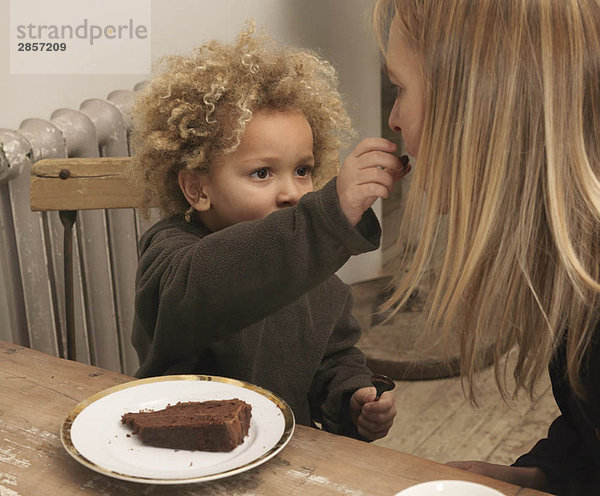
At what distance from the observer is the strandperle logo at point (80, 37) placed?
1.73m

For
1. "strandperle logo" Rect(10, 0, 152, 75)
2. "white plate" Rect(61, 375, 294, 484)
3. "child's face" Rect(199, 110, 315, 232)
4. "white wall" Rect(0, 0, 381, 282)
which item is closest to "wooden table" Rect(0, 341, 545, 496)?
"white plate" Rect(61, 375, 294, 484)

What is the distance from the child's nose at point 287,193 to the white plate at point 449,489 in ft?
2.12

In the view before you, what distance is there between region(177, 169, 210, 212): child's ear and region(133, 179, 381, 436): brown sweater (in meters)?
0.04

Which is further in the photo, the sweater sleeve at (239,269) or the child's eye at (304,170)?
the child's eye at (304,170)

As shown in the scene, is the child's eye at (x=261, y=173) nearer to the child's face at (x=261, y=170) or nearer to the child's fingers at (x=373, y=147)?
the child's face at (x=261, y=170)

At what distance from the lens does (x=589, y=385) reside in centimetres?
88

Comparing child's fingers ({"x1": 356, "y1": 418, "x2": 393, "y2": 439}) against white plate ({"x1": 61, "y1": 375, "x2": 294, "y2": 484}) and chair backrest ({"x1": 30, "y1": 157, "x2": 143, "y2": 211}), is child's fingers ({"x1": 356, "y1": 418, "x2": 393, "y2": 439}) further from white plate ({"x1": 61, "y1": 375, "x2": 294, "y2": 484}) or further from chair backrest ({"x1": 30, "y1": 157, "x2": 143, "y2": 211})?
chair backrest ({"x1": 30, "y1": 157, "x2": 143, "y2": 211})

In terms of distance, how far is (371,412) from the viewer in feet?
3.77

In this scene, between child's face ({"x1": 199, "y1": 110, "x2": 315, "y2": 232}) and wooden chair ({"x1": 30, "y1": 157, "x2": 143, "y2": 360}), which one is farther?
wooden chair ({"x1": 30, "y1": 157, "x2": 143, "y2": 360})

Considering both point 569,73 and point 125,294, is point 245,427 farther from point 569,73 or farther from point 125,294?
point 125,294

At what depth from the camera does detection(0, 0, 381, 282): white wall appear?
5.73 ft

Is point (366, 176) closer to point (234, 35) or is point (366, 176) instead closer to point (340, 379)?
point (340, 379)

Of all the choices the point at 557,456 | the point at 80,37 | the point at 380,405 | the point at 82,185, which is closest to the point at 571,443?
the point at 557,456

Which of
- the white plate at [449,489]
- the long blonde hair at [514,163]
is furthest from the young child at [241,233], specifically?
the white plate at [449,489]
